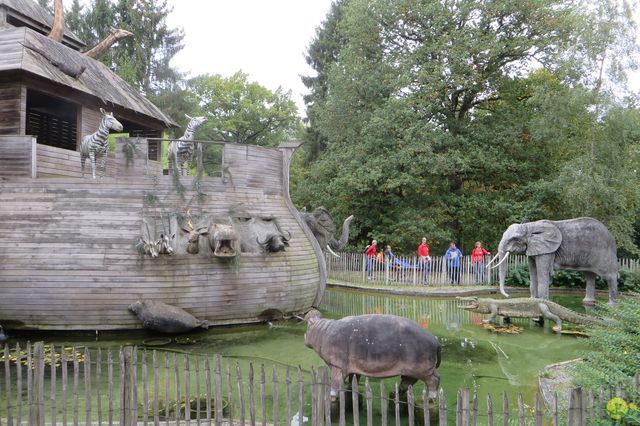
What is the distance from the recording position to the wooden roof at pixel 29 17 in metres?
17.2

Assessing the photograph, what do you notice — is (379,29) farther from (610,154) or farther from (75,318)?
(75,318)

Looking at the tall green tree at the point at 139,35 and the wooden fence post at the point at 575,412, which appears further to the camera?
the tall green tree at the point at 139,35

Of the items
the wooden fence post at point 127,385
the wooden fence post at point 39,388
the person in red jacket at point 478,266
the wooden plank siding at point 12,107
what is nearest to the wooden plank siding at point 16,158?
the wooden plank siding at point 12,107

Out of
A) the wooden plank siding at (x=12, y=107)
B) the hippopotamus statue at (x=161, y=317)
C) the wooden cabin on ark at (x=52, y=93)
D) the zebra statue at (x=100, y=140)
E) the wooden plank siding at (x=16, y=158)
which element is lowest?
the hippopotamus statue at (x=161, y=317)

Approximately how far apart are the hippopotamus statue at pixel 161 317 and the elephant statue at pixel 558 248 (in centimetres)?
901

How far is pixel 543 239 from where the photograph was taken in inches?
549

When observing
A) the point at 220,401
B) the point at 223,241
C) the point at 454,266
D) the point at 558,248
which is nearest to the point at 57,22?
the point at 223,241

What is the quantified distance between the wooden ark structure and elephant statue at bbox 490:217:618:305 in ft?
19.1

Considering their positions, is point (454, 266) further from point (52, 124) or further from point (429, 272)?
point (52, 124)

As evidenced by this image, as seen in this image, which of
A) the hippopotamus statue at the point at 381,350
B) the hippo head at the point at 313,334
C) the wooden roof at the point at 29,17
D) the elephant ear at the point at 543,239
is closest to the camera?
the hippopotamus statue at the point at 381,350

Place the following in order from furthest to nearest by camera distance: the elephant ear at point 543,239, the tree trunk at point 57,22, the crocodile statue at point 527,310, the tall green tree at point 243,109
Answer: the tall green tree at point 243,109, the tree trunk at point 57,22, the elephant ear at point 543,239, the crocodile statue at point 527,310

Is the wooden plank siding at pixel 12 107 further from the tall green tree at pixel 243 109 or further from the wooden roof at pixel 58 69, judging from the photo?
the tall green tree at pixel 243 109

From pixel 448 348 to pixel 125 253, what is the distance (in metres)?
7.13

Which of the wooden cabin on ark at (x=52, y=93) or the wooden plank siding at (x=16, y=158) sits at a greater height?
the wooden cabin on ark at (x=52, y=93)
